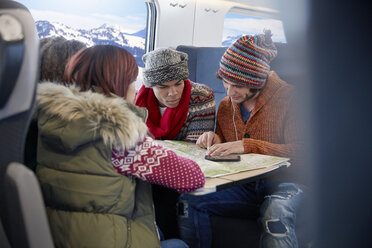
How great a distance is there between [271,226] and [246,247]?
382 millimetres

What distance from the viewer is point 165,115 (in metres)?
2.34

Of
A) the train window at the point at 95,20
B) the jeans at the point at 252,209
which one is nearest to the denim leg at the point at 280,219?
the jeans at the point at 252,209

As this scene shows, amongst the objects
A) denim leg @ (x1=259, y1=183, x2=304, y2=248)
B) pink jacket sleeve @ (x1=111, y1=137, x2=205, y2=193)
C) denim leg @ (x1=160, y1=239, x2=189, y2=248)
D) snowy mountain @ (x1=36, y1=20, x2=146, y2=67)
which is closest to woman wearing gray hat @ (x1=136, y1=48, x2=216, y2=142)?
denim leg @ (x1=259, y1=183, x2=304, y2=248)

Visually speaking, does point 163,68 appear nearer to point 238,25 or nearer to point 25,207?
point 25,207

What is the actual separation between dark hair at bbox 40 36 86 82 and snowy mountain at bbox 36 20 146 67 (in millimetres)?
1694

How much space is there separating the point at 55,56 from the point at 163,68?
729mm

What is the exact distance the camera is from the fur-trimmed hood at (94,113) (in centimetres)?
108

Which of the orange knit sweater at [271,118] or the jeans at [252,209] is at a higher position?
the orange knit sweater at [271,118]

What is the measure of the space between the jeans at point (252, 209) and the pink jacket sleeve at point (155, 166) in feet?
1.80

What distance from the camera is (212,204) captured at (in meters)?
1.86

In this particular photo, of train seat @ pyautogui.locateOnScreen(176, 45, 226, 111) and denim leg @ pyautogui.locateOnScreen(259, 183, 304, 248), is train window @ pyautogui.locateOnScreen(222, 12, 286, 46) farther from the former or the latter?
denim leg @ pyautogui.locateOnScreen(259, 183, 304, 248)

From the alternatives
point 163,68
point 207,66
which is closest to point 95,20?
point 207,66

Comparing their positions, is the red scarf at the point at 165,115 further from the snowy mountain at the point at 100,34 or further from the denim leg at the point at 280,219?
the snowy mountain at the point at 100,34

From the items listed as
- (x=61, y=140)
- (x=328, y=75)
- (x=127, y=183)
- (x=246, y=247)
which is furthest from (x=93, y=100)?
(x=246, y=247)
